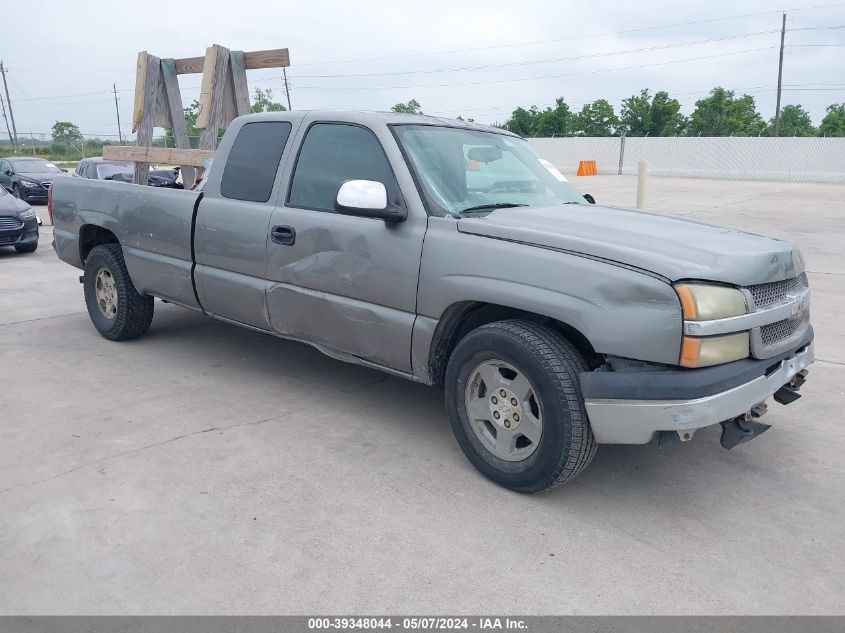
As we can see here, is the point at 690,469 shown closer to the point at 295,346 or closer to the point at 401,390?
the point at 401,390

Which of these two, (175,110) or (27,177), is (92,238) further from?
(27,177)


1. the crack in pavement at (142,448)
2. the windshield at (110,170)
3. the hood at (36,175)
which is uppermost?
the windshield at (110,170)

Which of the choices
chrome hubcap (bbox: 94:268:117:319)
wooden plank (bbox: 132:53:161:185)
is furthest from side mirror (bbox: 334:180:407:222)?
wooden plank (bbox: 132:53:161:185)

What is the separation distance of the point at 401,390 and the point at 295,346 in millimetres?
1410

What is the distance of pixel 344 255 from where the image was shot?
13.3 feet

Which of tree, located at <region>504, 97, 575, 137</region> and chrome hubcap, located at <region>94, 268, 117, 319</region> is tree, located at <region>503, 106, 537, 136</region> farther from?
chrome hubcap, located at <region>94, 268, 117, 319</region>

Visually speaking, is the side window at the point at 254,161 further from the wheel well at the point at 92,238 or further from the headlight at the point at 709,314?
the headlight at the point at 709,314

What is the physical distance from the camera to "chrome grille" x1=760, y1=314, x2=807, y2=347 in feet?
10.7

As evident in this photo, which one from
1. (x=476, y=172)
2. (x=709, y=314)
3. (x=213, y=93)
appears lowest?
(x=709, y=314)

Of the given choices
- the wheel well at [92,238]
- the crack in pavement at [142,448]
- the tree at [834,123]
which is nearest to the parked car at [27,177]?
the wheel well at [92,238]

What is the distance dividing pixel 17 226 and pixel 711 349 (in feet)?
37.2

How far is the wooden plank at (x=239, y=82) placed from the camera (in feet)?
24.0

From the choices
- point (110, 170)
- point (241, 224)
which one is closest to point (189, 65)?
point (241, 224)

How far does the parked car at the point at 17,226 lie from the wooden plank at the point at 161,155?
17.4 ft
